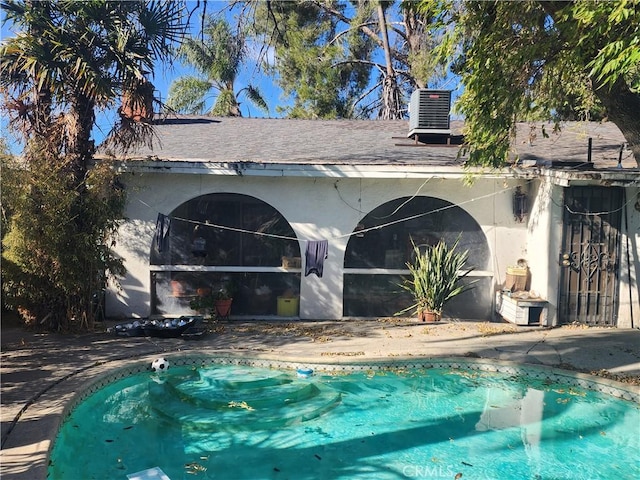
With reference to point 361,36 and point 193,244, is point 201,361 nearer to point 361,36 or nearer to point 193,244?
point 193,244

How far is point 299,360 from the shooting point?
809cm

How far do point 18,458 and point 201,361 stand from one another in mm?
3864

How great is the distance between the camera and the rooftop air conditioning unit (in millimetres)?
12562

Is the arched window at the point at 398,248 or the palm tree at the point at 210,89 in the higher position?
the palm tree at the point at 210,89

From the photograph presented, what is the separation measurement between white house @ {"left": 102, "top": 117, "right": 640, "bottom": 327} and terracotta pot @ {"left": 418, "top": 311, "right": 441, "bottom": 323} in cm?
66

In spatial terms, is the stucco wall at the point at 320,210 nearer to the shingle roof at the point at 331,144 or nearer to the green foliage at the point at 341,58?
the shingle roof at the point at 331,144

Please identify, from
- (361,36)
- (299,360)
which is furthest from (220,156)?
(361,36)

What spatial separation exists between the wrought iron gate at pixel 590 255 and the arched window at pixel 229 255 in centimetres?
578

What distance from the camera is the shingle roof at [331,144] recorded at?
1097cm

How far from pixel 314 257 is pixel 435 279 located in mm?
2629

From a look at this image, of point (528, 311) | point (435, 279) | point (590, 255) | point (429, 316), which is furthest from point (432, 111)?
point (528, 311)

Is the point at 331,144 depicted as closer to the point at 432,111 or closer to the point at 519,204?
the point at 432,111

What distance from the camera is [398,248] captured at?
37.2ft

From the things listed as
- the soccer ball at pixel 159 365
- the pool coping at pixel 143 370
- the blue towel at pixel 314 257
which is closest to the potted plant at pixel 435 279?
the blue towel at pixel 314 257
